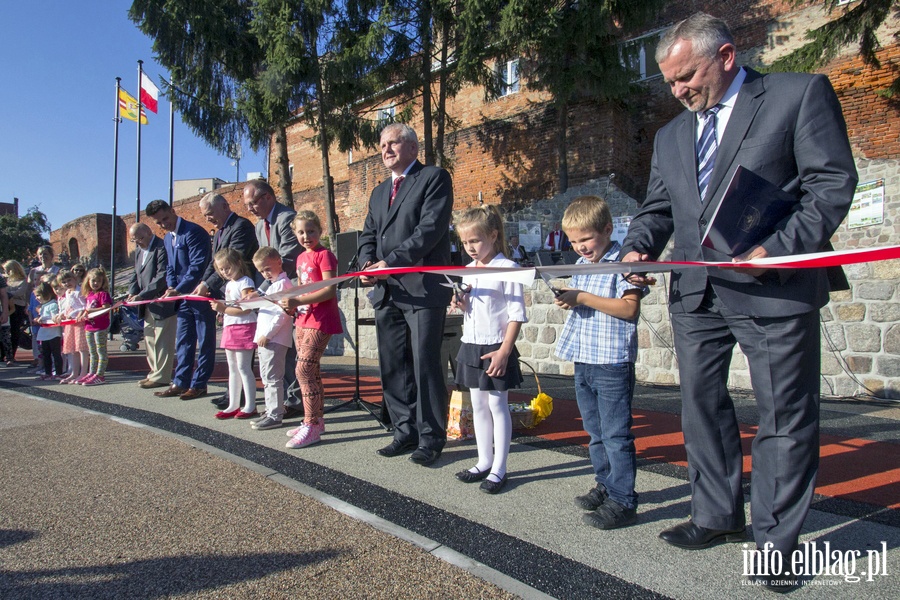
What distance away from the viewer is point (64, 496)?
3.35m

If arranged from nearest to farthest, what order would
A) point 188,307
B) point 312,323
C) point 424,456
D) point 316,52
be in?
1. point 424,456
2. point 312,323
3. point 188,307
4. point 316,52

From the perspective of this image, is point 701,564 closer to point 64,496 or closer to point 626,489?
point 626,489

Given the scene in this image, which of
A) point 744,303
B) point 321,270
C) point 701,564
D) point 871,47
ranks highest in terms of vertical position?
point 871,47

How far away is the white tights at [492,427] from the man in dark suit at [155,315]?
4966 mm

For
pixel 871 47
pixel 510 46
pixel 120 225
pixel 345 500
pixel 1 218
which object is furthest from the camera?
pixel 120 225

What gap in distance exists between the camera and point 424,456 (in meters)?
3.92

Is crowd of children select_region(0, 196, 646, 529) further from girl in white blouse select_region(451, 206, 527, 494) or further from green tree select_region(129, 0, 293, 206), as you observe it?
green tree select_region(129, 0, 293, 206)

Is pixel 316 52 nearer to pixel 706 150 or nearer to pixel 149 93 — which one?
pixel 149 93

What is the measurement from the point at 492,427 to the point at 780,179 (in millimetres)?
2103

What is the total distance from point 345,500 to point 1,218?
148 ft

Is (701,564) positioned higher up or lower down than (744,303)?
lower down

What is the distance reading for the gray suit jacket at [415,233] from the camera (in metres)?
3.98

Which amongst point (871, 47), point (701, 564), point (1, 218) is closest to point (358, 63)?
point (871, 47)

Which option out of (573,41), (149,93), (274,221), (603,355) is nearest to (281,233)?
(274,221)
